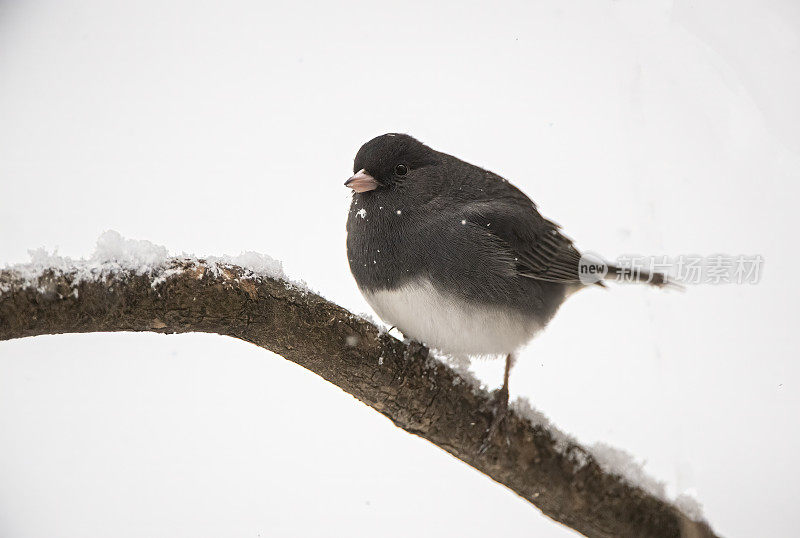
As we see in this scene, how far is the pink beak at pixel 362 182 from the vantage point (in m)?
1.59

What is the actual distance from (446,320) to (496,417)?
0.30m

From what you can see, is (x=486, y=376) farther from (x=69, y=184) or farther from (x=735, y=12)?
(x=69, y=184)

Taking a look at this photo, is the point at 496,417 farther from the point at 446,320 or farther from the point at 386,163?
the point at 386,163

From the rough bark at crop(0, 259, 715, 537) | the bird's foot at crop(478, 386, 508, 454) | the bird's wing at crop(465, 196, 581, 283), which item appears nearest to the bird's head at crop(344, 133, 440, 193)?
the bird's wing at crop(465, 196, 581, 283)

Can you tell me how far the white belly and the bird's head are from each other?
296mm

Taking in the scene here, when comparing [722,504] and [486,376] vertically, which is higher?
[486,376]

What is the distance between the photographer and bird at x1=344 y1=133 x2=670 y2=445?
1.50 metres

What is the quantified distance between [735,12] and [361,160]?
1.24 metres

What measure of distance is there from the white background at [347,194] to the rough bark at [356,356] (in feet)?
0.99

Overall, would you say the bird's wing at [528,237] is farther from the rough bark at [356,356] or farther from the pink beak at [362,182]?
the rough bark at [356,356]

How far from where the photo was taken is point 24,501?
5.88 ft

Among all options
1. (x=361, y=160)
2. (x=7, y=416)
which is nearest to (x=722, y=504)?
(x=361, y=160)

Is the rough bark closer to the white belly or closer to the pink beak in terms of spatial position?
the white belly

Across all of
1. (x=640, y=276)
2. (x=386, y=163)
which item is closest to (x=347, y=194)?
(x=386, y=163)
